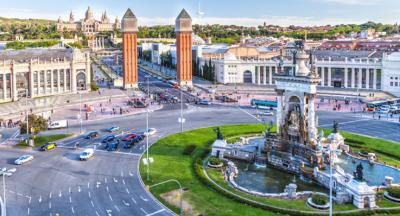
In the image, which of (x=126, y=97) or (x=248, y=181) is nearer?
(x=248, y=181)

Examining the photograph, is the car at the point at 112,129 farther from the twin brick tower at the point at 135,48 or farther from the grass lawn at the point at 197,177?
the twin brick tower at the point at 135,48

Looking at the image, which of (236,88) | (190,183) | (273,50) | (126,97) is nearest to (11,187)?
(190,183)

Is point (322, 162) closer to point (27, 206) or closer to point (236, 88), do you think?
point (27, 206)

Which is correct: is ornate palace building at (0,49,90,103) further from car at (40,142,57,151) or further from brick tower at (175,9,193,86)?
car at (40,142,57,151)

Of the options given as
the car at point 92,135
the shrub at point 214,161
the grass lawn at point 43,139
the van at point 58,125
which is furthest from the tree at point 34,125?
the shrub at point 214,161

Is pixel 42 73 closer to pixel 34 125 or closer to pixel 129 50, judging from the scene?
pixel 129 50

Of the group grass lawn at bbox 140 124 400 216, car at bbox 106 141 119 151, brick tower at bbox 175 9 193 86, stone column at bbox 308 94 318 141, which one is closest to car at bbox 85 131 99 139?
car at bbox 106 141 119 151
